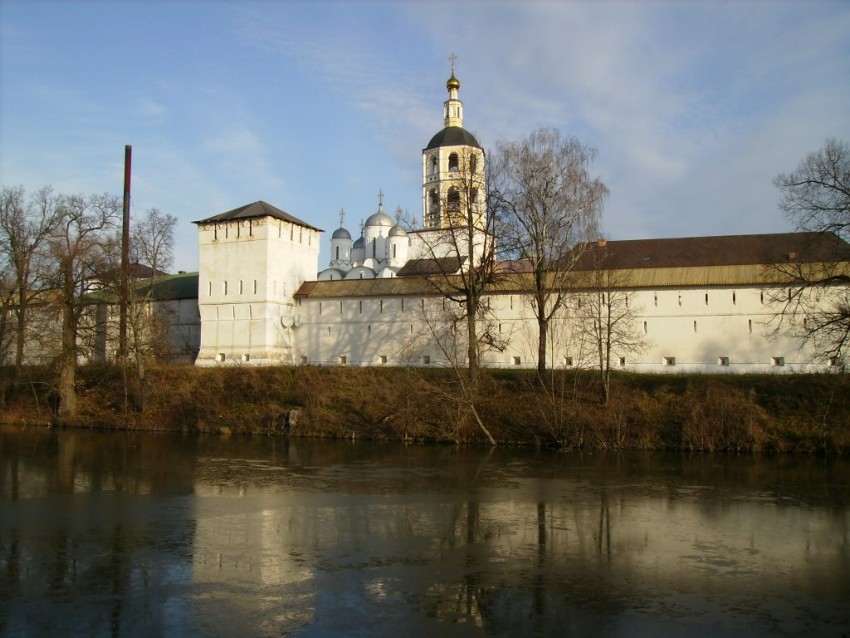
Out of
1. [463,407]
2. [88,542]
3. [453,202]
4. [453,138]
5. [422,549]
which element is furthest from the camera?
[453,138]

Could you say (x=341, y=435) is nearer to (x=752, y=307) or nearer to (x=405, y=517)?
(x=405, y=517)

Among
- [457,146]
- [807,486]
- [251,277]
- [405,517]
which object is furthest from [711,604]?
[457,146]

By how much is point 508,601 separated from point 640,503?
6335 millimetres

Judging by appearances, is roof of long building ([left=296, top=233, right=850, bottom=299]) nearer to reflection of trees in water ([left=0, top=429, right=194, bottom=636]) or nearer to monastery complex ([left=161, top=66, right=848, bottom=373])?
monastery complex ([left=161, top=66, right=848, bottom=373])

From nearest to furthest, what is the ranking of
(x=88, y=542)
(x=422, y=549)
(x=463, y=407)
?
1. (x=422, y=549)
2. (x=88, y=542)
3. (x=463, y=407)

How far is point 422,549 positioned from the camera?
34.5ft

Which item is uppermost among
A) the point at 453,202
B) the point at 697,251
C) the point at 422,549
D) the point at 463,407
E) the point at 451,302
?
the point at 453,202

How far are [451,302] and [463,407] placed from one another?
8458mm

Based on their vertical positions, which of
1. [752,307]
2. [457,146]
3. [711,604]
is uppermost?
[457,146]

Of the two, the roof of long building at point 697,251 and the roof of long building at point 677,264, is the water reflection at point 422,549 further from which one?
the roof of long building at point 697,251

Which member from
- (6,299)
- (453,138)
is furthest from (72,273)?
(453,138)

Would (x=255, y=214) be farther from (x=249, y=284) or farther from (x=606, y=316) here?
(x=606, y=316)

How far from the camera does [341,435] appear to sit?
1002 inches

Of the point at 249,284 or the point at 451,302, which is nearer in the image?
the point at 451,302
